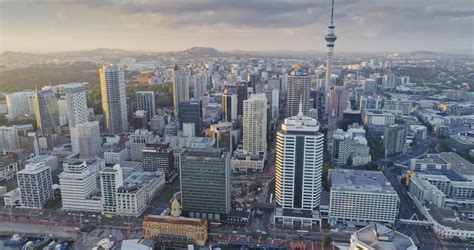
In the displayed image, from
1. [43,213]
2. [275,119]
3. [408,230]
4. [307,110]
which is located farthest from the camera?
[275,119]

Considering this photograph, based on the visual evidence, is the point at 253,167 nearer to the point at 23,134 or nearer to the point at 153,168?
the point at 153,168

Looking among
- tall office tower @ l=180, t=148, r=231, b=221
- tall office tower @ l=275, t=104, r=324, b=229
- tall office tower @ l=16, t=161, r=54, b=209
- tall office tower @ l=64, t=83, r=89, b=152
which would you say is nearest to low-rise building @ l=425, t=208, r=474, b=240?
tall office tower @ l=275, t=104, r=324, b=229

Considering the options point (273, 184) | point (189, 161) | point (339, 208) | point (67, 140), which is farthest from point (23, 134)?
point (339, 208)

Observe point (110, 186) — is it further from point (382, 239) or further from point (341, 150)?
point (341, 150)

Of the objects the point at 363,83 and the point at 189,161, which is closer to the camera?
the point at 189,161

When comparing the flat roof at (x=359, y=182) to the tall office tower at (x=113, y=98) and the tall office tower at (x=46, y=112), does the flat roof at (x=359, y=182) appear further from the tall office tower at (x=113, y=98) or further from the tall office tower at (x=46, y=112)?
the tall office tower at (x=46, y=112)
